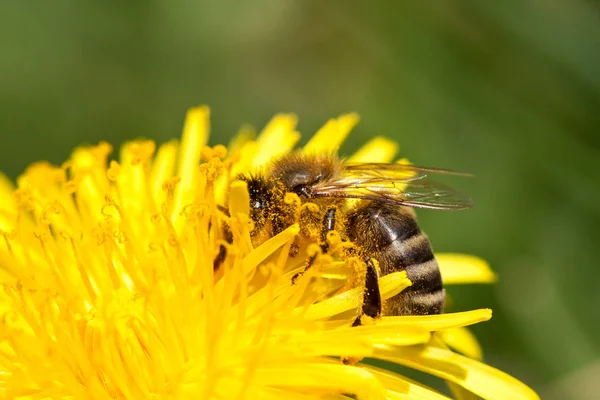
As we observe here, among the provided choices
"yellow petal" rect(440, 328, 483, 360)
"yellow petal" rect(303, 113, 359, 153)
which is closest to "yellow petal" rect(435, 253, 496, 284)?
"yellow petal" rect(440, 328, 483, 360)

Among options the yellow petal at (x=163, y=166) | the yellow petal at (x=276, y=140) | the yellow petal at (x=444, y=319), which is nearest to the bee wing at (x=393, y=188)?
the yellow petal at (x=444, y=319)

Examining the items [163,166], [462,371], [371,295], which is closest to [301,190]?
[371,295]

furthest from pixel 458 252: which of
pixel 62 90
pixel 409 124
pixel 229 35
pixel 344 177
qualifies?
pixel 62 90

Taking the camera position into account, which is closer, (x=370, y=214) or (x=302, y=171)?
(x=370, y=214)

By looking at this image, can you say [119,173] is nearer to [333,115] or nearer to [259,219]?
[259,219]

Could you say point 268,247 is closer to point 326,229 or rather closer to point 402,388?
point 326,229

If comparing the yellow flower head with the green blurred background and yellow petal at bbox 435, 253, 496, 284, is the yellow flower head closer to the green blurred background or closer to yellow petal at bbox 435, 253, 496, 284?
yellow petal at bbox 435, 253, 496, 284
